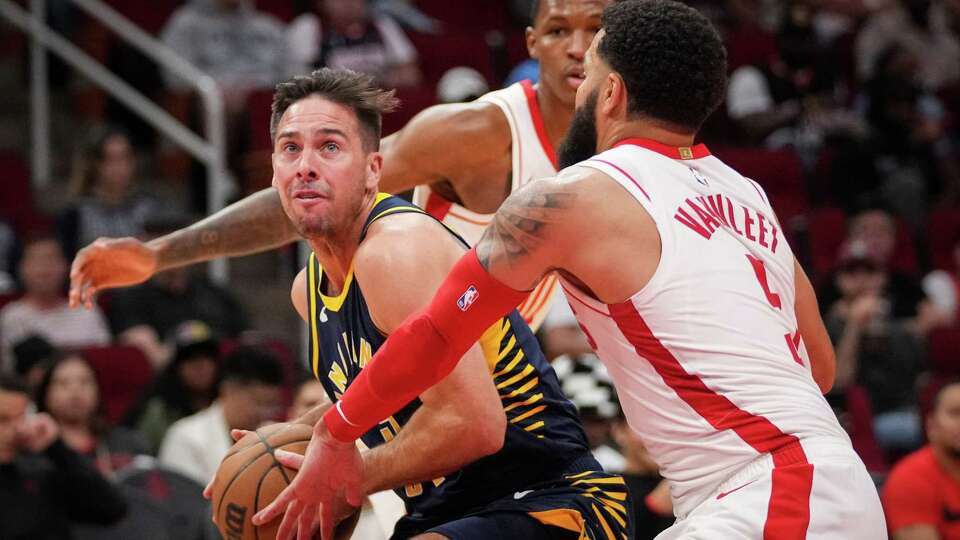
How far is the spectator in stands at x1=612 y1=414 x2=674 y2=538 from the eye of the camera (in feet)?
22.5

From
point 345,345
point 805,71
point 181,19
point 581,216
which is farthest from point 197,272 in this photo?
point 581,216

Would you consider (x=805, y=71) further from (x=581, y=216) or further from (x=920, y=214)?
(x=581, y=216)

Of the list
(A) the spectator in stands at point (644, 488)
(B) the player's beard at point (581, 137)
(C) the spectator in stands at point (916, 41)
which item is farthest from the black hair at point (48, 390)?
(C) the spectator in stands at point (916, 41)

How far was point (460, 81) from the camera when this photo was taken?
33.4 feet

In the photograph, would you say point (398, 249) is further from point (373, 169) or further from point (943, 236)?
point (943, 236)

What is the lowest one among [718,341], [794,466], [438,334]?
[794,466]

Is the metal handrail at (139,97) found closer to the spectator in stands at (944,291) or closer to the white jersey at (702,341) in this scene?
the spectator in stands at (944,291)

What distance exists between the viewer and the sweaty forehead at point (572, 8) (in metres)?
4.82

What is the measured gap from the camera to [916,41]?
13852 millimetres

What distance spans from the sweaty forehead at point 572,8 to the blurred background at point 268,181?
2.64 meters

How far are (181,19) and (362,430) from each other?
797cm

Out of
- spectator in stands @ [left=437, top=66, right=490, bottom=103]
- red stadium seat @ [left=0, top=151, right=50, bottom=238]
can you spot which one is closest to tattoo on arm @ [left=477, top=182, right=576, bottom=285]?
spectator in stands @ [left=437, top=66, right=490, bottom=103]

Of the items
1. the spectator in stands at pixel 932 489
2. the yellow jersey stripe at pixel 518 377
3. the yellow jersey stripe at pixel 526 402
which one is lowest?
the spectator in stands at pixel 932 489

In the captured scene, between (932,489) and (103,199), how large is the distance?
542cm
